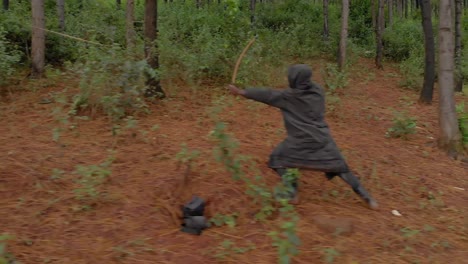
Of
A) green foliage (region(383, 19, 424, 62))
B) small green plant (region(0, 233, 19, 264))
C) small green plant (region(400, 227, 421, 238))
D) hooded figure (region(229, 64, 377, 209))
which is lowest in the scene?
small green plant (region(400, 227, 421, 238))

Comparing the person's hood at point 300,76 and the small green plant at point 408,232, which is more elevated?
the person's hood at point 300,76

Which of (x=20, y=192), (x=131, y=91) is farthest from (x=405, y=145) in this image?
(x=20, y=192)

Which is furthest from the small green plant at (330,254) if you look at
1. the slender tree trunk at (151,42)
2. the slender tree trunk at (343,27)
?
the slender tree trunk at (343,27)

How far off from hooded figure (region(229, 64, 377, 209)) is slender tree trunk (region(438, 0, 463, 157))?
9.27 ft

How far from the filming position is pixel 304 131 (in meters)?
4.55

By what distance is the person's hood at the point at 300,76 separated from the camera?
4.49 meters

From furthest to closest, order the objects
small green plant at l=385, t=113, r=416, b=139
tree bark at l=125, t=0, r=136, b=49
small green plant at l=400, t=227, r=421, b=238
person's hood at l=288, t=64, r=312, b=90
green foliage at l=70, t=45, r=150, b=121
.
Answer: tree bark at l=125, t=0, r=136, b=49 → small green plant at l=385, t=113, r=416, b=139 → green foliage at l=70, t=45, r=150, b=121 → person's hood at l=288, t=64, r=312, b=90 → small green plant at l=400, t=227, r=421, b=238

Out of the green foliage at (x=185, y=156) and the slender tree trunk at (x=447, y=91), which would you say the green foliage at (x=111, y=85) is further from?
the slender tree trunk at (x=447, y=91)

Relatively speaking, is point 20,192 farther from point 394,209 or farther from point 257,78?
point 257,78

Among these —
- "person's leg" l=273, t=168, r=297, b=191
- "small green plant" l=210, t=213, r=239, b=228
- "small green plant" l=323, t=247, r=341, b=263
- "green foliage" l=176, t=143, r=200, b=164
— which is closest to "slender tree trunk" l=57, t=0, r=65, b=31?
"green foliage" l=176, t=143, r=200, b=164

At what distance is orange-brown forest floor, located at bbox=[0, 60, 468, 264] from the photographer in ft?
12.2

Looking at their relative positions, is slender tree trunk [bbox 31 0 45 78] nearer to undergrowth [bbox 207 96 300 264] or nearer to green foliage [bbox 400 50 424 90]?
undergrowth [bbox 207 96 300 264]

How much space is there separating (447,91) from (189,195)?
442 centimetres

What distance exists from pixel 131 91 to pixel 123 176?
72.9 inches
